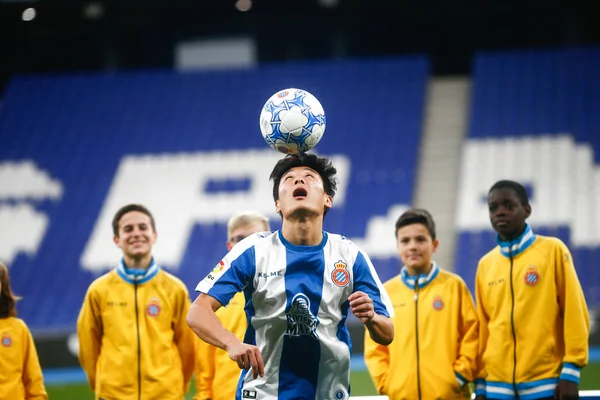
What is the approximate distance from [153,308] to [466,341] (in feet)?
6.45

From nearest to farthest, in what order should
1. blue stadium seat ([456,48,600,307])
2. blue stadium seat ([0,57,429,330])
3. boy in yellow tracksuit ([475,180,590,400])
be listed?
boy in yellow tracksuit ([475,180,590,400]), blue stadium seat ([456,48,600,307]), blue stadium seat ([0,57,429,330])

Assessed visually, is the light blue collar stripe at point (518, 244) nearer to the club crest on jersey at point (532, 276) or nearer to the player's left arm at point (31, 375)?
the club crest on jersey at point (532, 276)

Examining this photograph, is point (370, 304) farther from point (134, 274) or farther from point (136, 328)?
point (134, 274)

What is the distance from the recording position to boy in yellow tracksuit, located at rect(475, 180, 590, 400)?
454 cm

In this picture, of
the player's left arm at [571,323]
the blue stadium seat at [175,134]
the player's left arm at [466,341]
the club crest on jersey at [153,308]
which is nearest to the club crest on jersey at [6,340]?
the club crest on jersey at [153,308]

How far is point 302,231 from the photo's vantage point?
3.66 m

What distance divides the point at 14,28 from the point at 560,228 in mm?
12819

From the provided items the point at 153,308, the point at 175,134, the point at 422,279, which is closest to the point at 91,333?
the point at 153,308

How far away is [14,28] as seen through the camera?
18.8 metres

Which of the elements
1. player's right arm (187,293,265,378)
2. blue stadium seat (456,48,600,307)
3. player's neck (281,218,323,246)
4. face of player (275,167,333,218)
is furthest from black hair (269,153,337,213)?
blue stadium seat (456,48,600,307)

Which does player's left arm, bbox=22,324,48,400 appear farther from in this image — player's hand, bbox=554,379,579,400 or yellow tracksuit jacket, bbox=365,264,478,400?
player's hand, bbox=554,379,579,400

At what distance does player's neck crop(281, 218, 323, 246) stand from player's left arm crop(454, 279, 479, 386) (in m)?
1.69

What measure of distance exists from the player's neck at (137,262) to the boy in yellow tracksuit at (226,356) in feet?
1.94

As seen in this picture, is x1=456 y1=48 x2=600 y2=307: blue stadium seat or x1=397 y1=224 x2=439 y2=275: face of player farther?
x1=456 y1=48 x2=600 y2=307: blue stadium seat
